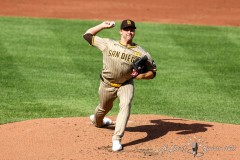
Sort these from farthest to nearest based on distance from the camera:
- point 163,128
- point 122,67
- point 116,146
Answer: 1. point 163,128
2. point 122,67
3. point 116,146

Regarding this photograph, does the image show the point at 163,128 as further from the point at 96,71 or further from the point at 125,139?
the point at 96,71

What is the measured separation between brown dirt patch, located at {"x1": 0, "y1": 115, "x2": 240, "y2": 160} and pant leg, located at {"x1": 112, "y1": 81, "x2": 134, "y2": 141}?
30 centimetres

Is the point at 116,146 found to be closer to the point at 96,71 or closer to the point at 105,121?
the point at 105,121

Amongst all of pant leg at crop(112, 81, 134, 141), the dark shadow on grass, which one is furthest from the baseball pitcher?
the dark shadow on grass

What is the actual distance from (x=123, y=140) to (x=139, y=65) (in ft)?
4.34

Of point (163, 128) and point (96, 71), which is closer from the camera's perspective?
point (163, 128)

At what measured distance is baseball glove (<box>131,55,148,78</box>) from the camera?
10625 millimetres

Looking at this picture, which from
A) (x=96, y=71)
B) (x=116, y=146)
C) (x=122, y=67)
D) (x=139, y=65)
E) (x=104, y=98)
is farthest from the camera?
(x=96, y=71)

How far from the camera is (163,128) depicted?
39.1 ft

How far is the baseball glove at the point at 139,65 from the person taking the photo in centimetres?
1062

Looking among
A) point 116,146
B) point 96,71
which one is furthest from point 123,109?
point 96,71

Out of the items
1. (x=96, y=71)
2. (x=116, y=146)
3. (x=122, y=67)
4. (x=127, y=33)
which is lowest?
(x=96, y=71)

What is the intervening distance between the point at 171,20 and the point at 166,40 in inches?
104

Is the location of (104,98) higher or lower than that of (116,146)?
higher
